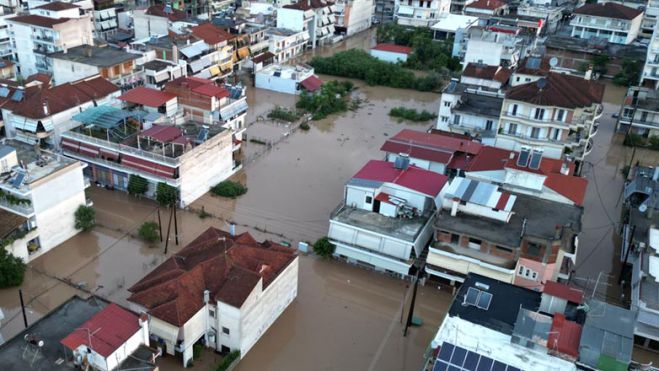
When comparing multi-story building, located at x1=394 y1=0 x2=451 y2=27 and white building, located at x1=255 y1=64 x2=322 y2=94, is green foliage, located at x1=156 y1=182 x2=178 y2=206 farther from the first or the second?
multi-story building, located at x1=394 y1=0 x2=451 y2=27

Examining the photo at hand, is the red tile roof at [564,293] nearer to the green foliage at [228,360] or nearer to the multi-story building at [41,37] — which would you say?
the green foliage at [228,360]

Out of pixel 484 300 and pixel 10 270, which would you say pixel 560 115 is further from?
pixel 10 270

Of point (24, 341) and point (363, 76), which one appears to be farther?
point (363, 76)

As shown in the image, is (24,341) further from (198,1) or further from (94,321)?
(198,1)

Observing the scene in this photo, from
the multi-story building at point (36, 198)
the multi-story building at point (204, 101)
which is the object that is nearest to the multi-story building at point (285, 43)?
the multi-story building at point (204, 101)

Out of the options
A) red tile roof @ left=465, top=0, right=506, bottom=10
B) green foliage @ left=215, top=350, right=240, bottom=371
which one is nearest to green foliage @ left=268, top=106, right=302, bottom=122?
green foliage @ left=215, top=350, right=240, bottom=371

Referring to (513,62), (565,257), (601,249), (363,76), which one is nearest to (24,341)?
(565,257)
